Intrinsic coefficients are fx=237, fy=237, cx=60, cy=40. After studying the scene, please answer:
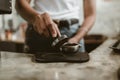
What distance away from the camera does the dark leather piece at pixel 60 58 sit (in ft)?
3.44

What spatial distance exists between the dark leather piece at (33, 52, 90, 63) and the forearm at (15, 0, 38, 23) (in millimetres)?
220

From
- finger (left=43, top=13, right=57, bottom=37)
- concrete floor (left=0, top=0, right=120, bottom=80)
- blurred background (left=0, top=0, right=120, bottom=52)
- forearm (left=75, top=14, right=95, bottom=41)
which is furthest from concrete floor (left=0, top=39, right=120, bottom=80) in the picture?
blurred background (left=0, top=0, right=120, bottom=52)

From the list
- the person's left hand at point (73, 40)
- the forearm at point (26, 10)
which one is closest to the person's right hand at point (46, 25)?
the forearm at point (26, 10)

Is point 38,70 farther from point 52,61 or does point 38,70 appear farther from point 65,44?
point 65,44

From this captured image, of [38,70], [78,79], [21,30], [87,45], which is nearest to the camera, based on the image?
[78,79]

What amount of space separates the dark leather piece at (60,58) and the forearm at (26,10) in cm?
22

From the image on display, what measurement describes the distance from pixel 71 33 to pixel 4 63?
0.55m

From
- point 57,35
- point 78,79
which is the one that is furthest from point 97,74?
point 57,35

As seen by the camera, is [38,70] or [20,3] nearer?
[38,70]

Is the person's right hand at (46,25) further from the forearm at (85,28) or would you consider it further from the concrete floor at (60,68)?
the forearm at (85,28)

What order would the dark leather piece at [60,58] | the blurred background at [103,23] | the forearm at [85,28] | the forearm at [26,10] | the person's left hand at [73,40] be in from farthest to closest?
the blurred background at [103,23]
the forearm at [85,28]
the person's left hand at [73,40]
the forearm at [26,10]
the dark leather piece at [60,58]

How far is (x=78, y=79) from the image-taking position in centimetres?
82

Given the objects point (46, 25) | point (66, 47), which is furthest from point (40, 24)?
point (66, 47)

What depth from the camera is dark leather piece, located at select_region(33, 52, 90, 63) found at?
1048mm
